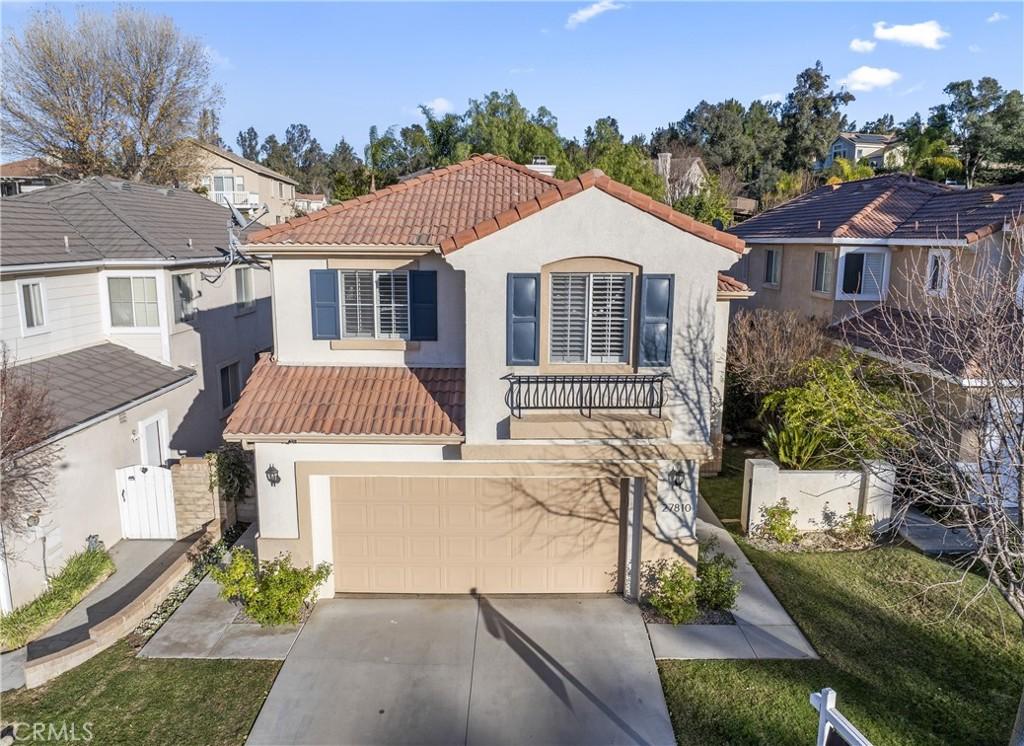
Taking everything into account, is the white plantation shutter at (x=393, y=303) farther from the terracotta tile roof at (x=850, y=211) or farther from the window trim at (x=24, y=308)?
the terracotta tile roof at (x=850, y=211)

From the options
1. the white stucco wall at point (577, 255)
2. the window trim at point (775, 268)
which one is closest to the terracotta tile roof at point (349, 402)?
the white stucco wall at point (577, 255)

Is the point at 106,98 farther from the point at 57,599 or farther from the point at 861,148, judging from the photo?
the point at 861,148

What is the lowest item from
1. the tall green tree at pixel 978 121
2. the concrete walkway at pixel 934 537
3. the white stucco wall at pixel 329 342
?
the concrete walkway at pixel 934 537

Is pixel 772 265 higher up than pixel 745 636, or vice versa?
pixel 772 265

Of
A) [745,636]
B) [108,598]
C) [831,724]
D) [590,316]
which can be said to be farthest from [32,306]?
[831,724]

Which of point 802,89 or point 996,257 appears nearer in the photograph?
point 996,257

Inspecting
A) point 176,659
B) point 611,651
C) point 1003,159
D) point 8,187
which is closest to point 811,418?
point 611,651

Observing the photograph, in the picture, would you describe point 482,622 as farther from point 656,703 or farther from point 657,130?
point 657,130
